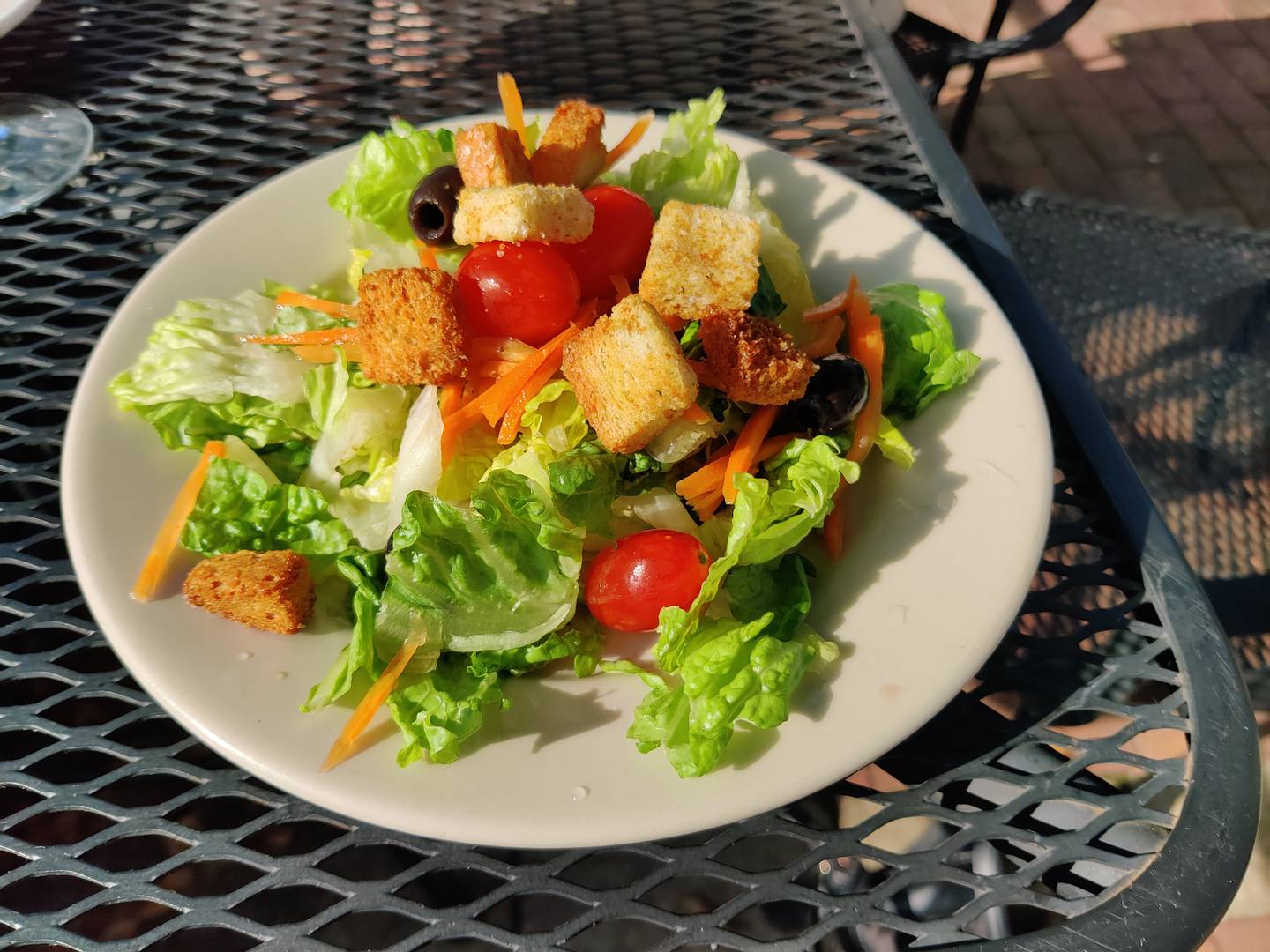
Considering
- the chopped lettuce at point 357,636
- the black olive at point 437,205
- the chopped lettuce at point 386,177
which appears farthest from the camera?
the chopped lettuce at point 386,177

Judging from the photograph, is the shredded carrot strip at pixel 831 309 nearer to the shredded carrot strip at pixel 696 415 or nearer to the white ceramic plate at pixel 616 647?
the white ceramic plate at pixel 616 647

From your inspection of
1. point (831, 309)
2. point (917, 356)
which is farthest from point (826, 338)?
point (917, 356)

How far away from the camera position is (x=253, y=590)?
133 centimetres

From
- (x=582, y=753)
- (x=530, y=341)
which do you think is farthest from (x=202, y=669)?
(x=530, y=341)

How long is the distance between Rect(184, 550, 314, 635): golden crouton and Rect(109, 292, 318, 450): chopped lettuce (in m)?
0.35

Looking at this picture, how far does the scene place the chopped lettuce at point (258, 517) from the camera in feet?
5.00

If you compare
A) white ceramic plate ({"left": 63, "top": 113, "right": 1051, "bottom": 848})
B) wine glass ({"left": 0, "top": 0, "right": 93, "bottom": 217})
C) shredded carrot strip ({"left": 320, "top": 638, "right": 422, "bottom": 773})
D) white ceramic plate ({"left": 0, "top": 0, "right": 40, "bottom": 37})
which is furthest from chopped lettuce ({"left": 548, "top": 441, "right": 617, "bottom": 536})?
wine glass ({"left": 0, "top": 0, "right": 93, "bottom": 217})

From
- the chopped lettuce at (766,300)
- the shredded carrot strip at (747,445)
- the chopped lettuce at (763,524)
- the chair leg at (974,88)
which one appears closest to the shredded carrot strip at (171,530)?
the chopped lettuce at (763,524)

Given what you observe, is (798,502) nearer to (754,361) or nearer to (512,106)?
(754,361)

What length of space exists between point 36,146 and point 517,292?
1.61 m

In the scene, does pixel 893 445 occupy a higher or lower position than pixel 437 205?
lower

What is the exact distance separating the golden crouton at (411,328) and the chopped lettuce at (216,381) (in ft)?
0.93

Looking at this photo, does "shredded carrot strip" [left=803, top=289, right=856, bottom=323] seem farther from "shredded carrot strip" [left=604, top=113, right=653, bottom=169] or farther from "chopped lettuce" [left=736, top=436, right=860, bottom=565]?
"shredded carrot strip" [left=604, top=113, right=653, bottom=169]

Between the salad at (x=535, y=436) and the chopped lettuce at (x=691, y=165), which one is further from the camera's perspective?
the chopped lettuce at (x=691, y=165)
